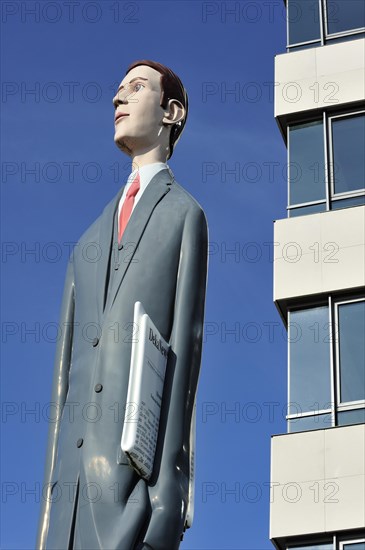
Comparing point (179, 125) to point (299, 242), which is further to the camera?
point (299, 242)

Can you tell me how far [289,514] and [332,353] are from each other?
2.72 metres

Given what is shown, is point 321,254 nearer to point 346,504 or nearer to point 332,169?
point 332,169

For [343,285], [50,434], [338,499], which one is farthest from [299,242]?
[50,434]

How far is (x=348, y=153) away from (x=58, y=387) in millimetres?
13411

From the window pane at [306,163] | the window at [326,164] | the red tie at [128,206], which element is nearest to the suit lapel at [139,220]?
the red tie at [128,206]

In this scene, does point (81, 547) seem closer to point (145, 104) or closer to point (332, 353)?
point (145, 104)

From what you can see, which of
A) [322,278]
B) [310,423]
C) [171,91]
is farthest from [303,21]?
[171,91]

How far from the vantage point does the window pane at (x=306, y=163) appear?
20438 millimetres

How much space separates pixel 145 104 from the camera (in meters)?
8.55

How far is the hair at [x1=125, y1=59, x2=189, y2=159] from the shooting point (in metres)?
8.67

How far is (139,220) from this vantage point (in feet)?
26.2

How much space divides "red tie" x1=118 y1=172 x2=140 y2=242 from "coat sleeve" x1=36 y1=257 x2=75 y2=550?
49 centimetres

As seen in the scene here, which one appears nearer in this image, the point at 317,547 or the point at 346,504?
the point at 346,504

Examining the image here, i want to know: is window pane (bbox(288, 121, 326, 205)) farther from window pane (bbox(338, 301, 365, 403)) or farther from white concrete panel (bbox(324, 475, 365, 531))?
white concrete panel (bbox(324, 475, 365, 531))
